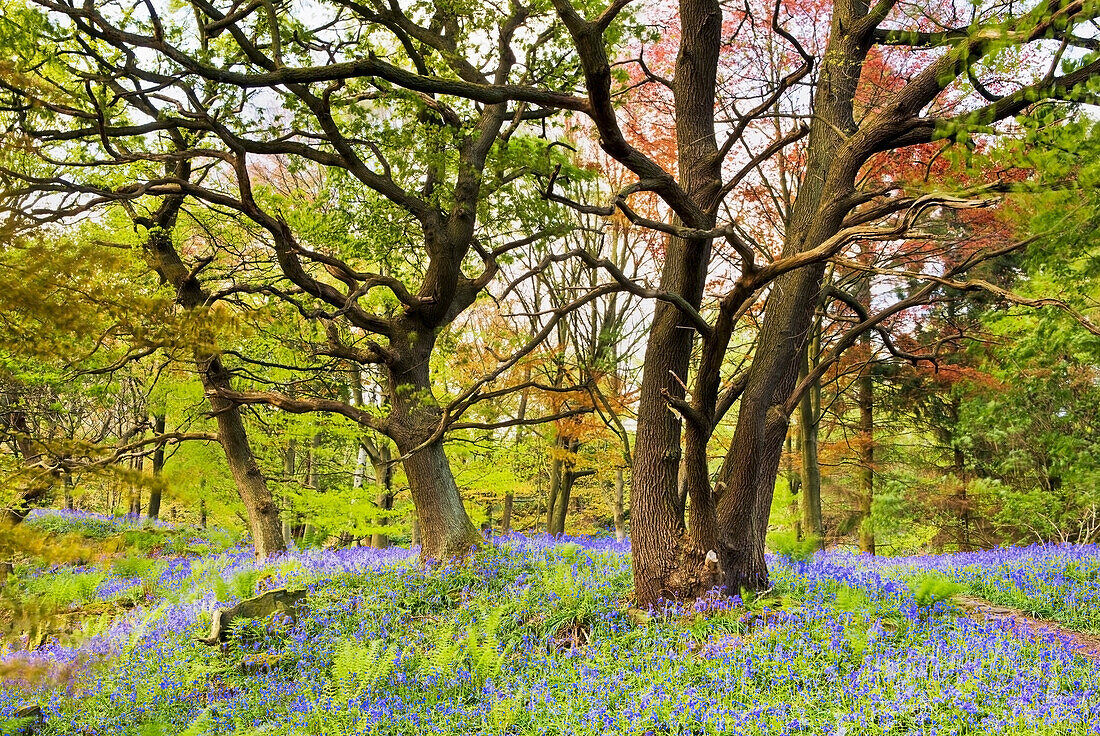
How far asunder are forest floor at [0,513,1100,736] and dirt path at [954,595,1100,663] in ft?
0.12

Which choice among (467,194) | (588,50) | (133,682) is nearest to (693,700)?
(588,50)

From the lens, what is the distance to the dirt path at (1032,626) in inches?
204

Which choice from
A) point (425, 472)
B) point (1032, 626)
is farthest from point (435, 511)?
point (1032, 626)

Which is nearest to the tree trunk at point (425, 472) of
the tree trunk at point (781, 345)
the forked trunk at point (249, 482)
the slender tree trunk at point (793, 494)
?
the forked trunk at point (249, 482)

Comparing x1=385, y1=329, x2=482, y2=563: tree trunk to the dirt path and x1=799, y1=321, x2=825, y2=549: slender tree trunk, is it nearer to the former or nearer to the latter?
the dirt path

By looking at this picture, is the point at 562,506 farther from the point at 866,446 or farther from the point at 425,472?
the point at 866,446

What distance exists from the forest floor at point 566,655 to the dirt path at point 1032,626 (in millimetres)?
36

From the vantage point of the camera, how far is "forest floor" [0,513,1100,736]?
4.06 metres

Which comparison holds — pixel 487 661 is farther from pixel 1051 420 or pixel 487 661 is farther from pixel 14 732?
pixel 1051 420

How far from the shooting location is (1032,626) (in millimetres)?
5789

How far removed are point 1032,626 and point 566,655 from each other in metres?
4.11

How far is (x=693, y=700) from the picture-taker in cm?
429

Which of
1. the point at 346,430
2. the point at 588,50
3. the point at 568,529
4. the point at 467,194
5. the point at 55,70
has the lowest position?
the point at 568,529

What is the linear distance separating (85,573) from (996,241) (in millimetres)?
16377
